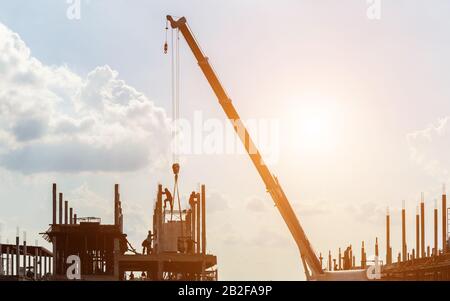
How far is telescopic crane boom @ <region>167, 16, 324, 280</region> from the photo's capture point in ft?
155

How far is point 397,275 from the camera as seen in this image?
79688 mm

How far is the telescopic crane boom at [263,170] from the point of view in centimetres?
4725

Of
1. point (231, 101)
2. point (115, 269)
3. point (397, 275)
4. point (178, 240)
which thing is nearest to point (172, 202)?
point (178, 240)

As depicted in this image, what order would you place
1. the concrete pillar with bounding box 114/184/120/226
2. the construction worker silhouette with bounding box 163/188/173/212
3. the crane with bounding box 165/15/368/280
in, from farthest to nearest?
the concrete pillar with bounding box 114/184/120/226, the construction worker silhouette with bounding box 163/188/173/212, the crane with bounding box 165/15/368/280

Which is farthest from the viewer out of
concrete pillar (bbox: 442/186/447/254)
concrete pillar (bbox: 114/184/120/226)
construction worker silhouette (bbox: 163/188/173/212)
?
concrete pillar (bbox: 442/186/447/254)

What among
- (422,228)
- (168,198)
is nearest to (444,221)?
(422,228)

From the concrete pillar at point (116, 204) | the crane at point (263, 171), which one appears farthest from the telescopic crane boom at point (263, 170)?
the concrete pillar at point (116, 204)

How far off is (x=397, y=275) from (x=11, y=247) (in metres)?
41.4

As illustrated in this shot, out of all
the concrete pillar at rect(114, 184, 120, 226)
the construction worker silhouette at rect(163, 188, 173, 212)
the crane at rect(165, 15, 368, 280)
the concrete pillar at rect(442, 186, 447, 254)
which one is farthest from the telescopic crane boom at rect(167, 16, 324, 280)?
the concrete pillar at rect(442, 186, 447, 254)

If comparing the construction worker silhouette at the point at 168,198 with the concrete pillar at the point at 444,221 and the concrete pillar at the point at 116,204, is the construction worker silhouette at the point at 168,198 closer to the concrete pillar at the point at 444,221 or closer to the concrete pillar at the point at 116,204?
the concrete pillar at the point at 116,204

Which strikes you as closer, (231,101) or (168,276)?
(231,101)

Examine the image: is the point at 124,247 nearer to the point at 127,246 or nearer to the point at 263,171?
the point at 127,246

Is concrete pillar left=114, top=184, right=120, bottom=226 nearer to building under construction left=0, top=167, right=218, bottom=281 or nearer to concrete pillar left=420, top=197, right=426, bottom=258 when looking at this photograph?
building under construction left=0, top=167, right=218, bottom=281
